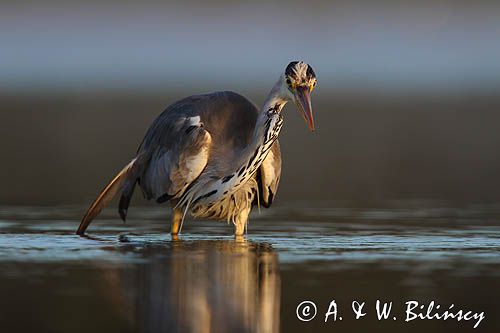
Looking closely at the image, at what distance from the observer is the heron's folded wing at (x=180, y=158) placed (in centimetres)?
1341

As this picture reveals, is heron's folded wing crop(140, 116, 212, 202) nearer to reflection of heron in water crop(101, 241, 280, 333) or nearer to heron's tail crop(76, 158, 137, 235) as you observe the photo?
heron's tail crop(76, 158, 137, 235)

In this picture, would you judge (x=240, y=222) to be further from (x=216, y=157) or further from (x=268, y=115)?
(x=268, y=115)

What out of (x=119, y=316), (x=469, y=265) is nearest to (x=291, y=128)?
(x=469, y=265)

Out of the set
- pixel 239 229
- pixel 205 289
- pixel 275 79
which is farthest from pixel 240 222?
pixel 275 79

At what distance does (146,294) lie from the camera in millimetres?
10484

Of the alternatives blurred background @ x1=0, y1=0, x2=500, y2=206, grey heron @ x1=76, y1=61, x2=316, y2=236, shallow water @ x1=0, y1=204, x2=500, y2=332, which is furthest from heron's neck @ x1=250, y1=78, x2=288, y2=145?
blurred background @ x1=0, y1=0, x2=500, y2=206

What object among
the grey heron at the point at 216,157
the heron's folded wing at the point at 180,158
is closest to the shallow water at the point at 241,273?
the grey heron at the point at 216,157

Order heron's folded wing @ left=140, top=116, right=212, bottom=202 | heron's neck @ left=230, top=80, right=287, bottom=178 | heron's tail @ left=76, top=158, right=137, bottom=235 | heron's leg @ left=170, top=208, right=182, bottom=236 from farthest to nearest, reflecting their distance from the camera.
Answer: heron's tail @ left=76, top=158, right=137, bottom=235
heron's leg @ left=170, top=208, right=182, bottom=236
heron's folded wing @ left=140, top=116, right=212, bottom=202
heron's neck @ left=230, top=80, right=287, bottom=178

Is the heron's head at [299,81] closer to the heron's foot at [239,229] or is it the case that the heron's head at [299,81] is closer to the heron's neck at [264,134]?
the heron's neck at [264,134]

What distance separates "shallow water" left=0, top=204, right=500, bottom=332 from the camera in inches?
389

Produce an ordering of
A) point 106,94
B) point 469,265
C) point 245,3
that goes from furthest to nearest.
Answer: point 245,3
point 106,94
point 469,265

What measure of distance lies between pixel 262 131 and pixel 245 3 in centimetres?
4276

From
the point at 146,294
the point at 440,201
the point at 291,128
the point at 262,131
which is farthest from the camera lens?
the point at 291,128

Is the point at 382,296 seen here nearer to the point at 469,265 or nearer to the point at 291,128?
the point at 469,265
